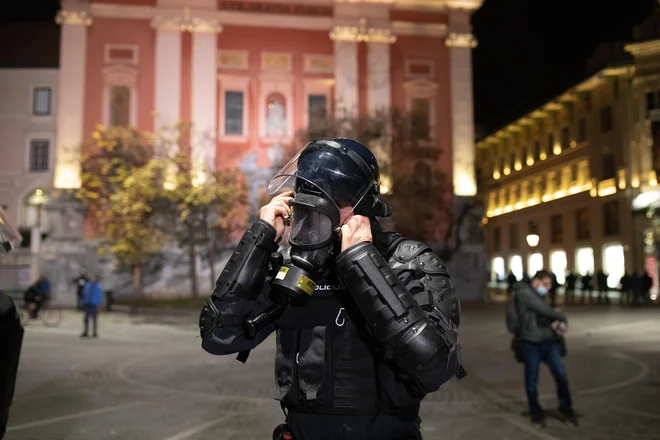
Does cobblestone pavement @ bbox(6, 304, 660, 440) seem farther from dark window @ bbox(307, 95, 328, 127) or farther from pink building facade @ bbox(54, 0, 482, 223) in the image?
pink building facade @ bbox(54, 0, 482, 223)

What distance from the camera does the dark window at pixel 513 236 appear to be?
5269cm

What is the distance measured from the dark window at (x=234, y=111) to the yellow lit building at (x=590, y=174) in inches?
853

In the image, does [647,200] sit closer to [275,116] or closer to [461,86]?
[461,86]

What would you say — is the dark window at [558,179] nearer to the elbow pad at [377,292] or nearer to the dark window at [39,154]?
the dark window at [39,154]

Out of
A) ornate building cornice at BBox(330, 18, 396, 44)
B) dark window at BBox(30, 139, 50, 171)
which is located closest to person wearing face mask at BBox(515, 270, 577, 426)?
ornate building cornice at BBox(330, 18, 396, 44)

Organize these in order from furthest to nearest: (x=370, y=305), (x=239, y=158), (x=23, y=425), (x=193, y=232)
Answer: (x=239, y=158) → (x=193, y=232) → (x=23, y=425) → (x=370, y=305)

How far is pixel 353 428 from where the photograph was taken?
2.25 meters

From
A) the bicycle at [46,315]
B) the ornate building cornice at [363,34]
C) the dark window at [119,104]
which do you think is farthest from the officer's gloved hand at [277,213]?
the ornate building cornice at [363,34]

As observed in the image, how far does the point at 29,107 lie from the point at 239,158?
15073 mm

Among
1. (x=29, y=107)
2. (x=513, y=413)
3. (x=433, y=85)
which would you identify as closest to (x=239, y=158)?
(x=433, y=85)

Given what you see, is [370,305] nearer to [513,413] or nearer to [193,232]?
[513,413]

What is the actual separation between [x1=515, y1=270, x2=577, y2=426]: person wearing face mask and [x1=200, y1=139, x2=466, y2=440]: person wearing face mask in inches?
214

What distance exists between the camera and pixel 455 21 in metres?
36.2

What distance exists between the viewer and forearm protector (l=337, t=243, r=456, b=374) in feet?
6.45
